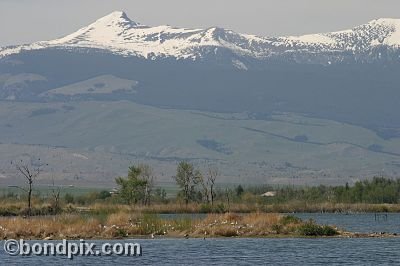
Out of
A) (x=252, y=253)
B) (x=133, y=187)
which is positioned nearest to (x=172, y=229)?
(x=252, y=253)

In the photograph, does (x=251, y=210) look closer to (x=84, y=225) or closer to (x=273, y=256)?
(x=84, y=225)

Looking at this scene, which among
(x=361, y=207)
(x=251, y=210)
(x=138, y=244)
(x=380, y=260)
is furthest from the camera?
(x=361, y=207)

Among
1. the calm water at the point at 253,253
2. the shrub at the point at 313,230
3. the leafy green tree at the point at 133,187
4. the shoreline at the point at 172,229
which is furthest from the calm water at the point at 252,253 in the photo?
the leafy green tree at the point at 133,187

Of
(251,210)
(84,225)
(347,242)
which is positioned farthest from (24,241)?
(251,210)

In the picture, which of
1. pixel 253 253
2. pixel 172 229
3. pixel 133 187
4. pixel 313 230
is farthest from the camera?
pixel 133 187

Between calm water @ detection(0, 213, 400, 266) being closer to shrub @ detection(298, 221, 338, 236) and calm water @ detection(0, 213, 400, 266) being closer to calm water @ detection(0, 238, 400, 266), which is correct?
calm water @ detection(0, 238, 400, 266)

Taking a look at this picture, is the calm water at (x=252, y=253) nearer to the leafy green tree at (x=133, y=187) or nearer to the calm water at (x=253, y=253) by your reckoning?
the calm water at (x=253, y=253)

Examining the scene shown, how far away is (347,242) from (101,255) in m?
15.6

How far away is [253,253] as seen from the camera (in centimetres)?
5897

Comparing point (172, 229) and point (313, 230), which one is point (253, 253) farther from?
point (172, 229)

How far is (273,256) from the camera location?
57.2 m

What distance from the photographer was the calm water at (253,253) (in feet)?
180

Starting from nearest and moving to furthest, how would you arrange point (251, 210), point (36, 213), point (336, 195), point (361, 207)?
point (36, 213)
point (251, 210)
point (361, 207)
point (336, 195)

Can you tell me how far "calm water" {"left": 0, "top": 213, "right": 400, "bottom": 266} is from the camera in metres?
54.9
